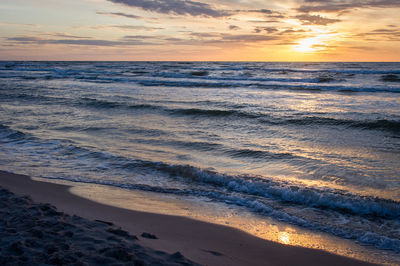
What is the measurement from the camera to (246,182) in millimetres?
5852

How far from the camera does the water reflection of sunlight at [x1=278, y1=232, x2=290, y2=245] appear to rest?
157 inches

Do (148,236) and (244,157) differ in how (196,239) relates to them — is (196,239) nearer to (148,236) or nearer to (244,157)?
(148,236)

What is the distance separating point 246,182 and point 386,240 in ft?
8.17

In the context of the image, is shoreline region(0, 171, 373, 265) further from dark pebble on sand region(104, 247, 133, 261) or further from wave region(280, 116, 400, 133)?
wave region(280, 116, 400, 133)

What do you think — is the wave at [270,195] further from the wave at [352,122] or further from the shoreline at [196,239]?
the wave at [352,122]

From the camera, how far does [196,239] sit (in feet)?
13.1

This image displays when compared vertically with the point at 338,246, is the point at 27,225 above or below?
above

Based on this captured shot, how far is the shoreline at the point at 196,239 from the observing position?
11.6 feet

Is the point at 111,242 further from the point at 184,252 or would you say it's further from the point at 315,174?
the point at 315,174

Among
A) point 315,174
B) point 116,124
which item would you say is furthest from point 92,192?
point 116,124

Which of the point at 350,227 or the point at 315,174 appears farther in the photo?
the point at 315,174

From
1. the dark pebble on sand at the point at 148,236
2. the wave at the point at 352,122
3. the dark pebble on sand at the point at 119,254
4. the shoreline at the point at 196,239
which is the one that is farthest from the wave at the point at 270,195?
the wave at the point at 352,122

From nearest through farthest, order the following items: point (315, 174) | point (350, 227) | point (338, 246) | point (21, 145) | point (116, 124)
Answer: point (338, 246)
point (350, 227)
point (315, 174)
point (21, 145)
point (116, 124)

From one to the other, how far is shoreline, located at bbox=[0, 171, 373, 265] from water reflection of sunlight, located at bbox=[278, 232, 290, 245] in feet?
0.39
